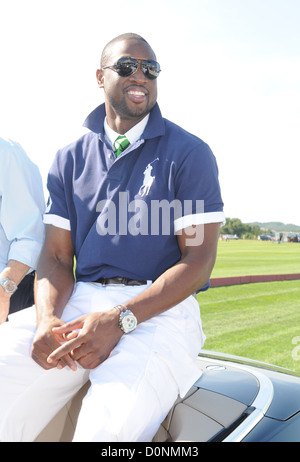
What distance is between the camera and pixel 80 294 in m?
2.48

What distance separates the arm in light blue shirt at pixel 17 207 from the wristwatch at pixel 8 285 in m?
0.14

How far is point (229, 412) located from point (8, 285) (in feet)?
4.92

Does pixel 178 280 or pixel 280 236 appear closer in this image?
pixel 178 280

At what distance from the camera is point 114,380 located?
1.90 metres

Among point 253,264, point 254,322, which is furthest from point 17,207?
point 253,264

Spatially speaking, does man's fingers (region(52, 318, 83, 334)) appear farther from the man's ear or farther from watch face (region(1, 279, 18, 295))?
the man's ear

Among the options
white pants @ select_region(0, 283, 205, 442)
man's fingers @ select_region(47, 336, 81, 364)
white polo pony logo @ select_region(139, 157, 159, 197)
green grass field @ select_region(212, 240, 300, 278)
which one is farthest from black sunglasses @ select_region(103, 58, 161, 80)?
green grass field @ select_region(212, 240, 300, 278)

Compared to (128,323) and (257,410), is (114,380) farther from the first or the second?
(257,410)

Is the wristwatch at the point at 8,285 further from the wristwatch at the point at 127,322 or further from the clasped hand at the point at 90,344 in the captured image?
the wristwatch at the point at 127,322

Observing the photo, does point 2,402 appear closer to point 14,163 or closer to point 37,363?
point 37,363

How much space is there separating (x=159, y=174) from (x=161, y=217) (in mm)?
211

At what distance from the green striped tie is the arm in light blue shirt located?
0.62 meters

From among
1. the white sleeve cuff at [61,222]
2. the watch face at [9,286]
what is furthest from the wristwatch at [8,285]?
the white sleeve cuff at [61,222]
